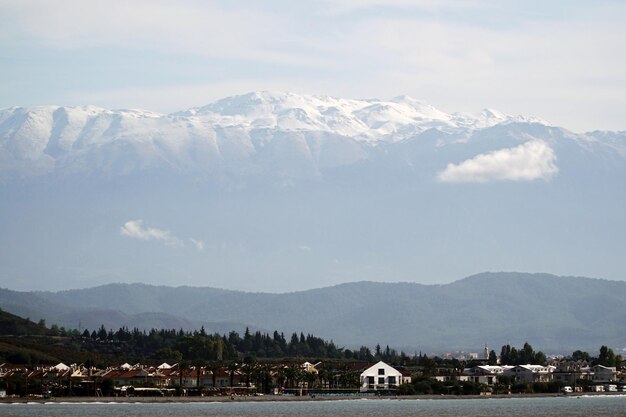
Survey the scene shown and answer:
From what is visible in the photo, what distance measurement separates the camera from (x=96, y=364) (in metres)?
181

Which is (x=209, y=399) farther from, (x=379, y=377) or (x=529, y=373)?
(x=529, y=373)

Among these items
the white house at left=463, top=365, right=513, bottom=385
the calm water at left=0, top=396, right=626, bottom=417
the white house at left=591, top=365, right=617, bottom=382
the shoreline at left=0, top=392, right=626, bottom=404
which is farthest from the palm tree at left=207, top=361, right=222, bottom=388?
the white house at left=591, top=365, right=617, bottom=382

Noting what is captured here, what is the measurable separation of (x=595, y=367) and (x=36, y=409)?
92.4 m

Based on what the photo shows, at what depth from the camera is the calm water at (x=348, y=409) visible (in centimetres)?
11925

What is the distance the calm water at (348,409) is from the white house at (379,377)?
2154 centimetres

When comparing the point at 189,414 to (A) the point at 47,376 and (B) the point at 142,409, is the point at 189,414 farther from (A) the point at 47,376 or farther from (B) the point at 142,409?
(A) the point at 47,376

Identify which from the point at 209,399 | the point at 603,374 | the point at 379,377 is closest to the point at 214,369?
the point at 379,377

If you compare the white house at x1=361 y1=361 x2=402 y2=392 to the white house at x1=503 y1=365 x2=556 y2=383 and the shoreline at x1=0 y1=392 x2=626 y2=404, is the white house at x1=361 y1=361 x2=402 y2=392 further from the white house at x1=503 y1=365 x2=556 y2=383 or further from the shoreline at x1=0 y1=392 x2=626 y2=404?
the white house at x1=503 y1=365 x2=556 y2=383

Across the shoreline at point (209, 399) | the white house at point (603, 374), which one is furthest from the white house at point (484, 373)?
the shoreline at point (209, 399)

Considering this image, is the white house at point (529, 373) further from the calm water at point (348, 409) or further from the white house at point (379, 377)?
the calm water at point (348, 409)

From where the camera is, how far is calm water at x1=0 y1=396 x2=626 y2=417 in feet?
391

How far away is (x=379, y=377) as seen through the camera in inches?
6949

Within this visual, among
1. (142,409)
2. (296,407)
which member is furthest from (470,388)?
(142,409)

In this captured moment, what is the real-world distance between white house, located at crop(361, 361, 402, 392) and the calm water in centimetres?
2154
